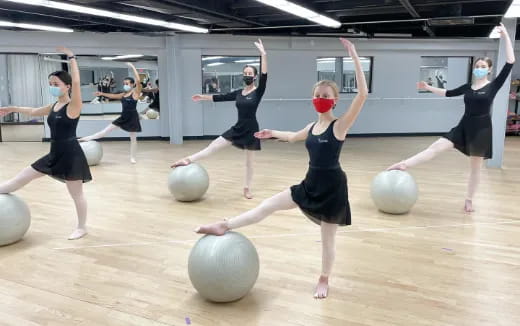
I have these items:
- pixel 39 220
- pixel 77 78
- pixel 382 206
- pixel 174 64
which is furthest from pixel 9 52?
pixel 382 206

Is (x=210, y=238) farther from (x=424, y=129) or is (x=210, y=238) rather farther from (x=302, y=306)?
(x=424, y=129)

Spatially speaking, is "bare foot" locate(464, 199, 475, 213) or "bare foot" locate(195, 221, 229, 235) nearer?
"bare foot" locate(195, 221, 229, 235)

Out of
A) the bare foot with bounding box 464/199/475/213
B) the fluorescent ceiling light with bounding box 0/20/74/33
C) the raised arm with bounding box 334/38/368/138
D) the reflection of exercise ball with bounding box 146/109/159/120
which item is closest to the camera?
the raised arm with bounding box 334/38/368/138

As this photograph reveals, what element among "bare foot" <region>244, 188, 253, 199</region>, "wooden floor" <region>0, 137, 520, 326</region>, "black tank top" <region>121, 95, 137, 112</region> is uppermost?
"black tank top" <region>121, 95, 137, 112</region>

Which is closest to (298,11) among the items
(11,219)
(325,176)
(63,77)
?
(63,77)

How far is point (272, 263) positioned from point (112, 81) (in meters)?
9.62

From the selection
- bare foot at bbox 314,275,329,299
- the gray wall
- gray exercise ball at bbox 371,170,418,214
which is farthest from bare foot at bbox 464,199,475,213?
the gray wall

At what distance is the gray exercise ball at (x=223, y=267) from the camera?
2783 millimetres

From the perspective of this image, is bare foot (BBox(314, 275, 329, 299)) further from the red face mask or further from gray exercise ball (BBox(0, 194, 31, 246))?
gray exercise ball (BBox(0, 194, 31, 246))

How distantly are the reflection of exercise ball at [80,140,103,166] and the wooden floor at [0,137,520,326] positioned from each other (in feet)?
4.07

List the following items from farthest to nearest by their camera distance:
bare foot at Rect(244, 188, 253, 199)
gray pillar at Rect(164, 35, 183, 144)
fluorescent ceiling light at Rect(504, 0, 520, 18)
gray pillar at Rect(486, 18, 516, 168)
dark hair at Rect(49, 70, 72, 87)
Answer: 1. gray pillar at Rect(164, 35, 183, 144)
2. gray pillar at Rect(486, 18, 516, 168)
3. fluorescent ceiling light at Rect(504, 0, 520, 18)
4. bare foot at Rect(244, 188, 253, 199)
5. dark hair at Rect(49, 70, 72, 87)

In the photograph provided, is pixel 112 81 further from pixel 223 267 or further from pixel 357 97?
pixel 357 97

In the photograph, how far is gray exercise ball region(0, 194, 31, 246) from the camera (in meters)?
3.81

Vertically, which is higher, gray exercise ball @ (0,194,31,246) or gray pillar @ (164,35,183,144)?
gray pillar @ (164,35,183,144)
